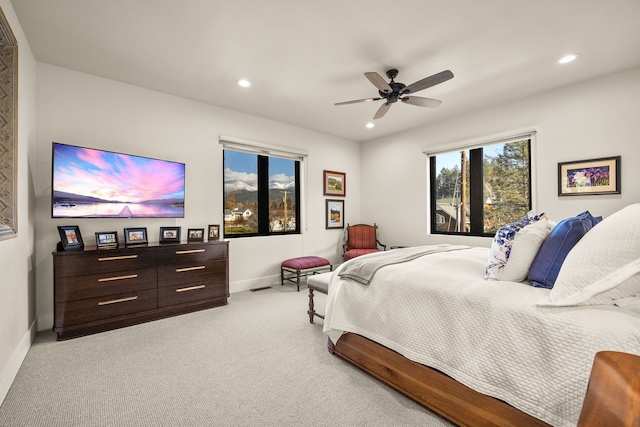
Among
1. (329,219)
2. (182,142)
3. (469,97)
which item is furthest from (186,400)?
(469,97)

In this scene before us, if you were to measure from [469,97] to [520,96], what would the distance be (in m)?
0.64

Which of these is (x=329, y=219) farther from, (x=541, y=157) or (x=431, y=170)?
(x=541, y=157)

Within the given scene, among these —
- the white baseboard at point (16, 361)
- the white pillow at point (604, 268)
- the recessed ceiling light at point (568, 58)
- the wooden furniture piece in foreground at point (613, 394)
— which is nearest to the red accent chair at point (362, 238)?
the recessed ceiling light at point (568, 58)

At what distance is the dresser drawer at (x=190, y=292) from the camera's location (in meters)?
3.20

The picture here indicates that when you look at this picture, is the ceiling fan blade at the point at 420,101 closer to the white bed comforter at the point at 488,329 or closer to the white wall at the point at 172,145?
the white bed comforter at the point at 488,329

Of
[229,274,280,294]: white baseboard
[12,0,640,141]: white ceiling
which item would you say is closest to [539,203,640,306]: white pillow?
[12,0,640,141]: white ceiling

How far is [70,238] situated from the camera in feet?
9.22

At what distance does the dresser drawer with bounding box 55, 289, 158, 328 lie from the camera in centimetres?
263

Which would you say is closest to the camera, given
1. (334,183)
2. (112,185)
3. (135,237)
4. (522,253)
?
(522,253)

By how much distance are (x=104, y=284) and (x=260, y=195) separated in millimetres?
2479

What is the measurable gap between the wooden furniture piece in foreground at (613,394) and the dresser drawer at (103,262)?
342 centimetres

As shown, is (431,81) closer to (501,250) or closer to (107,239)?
(501,250)


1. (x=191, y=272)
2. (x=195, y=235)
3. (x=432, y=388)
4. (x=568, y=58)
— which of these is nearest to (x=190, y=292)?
(x=191, y=272)

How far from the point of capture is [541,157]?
3.68 meters
